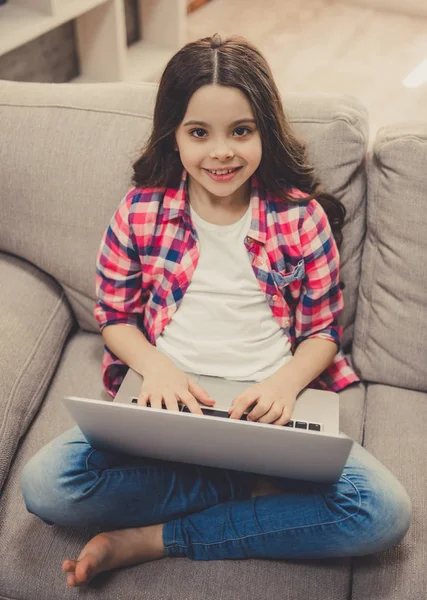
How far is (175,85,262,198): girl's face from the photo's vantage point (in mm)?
1085

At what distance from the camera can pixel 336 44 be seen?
3439 millimetres

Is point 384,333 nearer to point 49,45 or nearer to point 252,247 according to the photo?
point 252,247

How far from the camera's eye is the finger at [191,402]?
3.59 feet

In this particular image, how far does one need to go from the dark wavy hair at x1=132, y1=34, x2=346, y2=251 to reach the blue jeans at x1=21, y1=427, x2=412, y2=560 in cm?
47

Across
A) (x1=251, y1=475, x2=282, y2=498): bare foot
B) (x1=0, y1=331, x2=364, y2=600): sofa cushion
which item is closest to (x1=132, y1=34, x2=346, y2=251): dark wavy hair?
(x1=251, y1=475, x2=282, y2=498): bare foot

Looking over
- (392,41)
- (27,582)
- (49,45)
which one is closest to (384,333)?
(27,582)

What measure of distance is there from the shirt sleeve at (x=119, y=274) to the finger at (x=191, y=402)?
0.25m

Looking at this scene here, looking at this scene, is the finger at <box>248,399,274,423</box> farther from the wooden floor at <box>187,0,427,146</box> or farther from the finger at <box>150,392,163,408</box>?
the wooden floor at <box>187,0,427,146</box>

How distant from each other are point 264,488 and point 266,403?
6.3 inches

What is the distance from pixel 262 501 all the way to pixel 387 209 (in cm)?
57

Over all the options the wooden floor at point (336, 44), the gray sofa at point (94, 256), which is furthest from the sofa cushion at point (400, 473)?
the wooden floor at point (336, 44)

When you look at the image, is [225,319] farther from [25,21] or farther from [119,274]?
[25,21]

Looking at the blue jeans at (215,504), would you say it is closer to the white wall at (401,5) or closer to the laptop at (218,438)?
the laptop at (218,438)

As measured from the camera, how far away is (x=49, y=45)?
247cm
